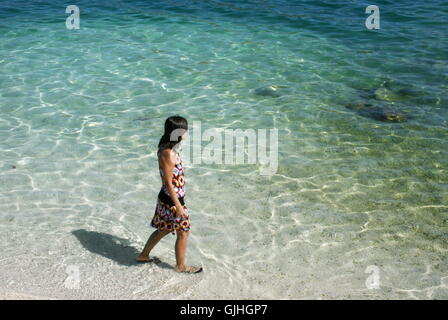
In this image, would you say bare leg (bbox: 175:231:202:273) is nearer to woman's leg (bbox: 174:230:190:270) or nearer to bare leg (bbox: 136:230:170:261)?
woman's leg (bbox: 174:230:190:270)

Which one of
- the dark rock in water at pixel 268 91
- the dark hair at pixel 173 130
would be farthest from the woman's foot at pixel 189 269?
the dark rock in water at pixel 268 91

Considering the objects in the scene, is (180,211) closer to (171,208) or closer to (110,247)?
(171,208)

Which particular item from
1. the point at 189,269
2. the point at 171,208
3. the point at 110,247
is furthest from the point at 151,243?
Answer: the point at 110,247

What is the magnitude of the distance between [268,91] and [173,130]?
290 inches

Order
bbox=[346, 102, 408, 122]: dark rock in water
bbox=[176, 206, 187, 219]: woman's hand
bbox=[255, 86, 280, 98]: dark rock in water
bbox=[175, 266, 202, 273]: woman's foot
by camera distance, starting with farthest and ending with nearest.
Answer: bbox=[255, 86, 280, 98]: dark rock in water, bbox=[346, 102, 408, 122]: dark rock in water, bbox=[175, 266, 202, 273]: woman's foot, bbox=[176, 206, 187, 219]: woman's hand

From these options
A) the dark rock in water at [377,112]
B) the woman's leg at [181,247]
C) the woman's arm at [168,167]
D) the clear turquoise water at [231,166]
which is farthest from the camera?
the dark rock in water at [377,112]

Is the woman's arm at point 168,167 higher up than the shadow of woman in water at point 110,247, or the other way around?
the woman's arm at point 168,167

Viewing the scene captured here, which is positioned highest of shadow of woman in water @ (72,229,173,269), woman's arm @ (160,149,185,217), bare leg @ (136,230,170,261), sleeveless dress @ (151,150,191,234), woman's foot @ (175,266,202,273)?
woman's arm @ (160,149,185,217)

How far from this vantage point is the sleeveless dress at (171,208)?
4.99 meters

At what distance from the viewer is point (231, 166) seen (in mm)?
8336

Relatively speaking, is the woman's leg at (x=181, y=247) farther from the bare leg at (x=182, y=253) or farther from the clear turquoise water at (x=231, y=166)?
the clear turquoise water at (x=231, y=166)

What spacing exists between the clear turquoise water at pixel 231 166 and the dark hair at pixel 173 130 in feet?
5.26

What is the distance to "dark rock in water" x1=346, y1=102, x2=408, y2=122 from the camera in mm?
10234

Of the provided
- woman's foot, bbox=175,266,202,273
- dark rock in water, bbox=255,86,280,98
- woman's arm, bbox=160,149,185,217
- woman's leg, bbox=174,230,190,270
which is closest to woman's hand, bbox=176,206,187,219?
woman's arm, bbox=160,149,185,217
